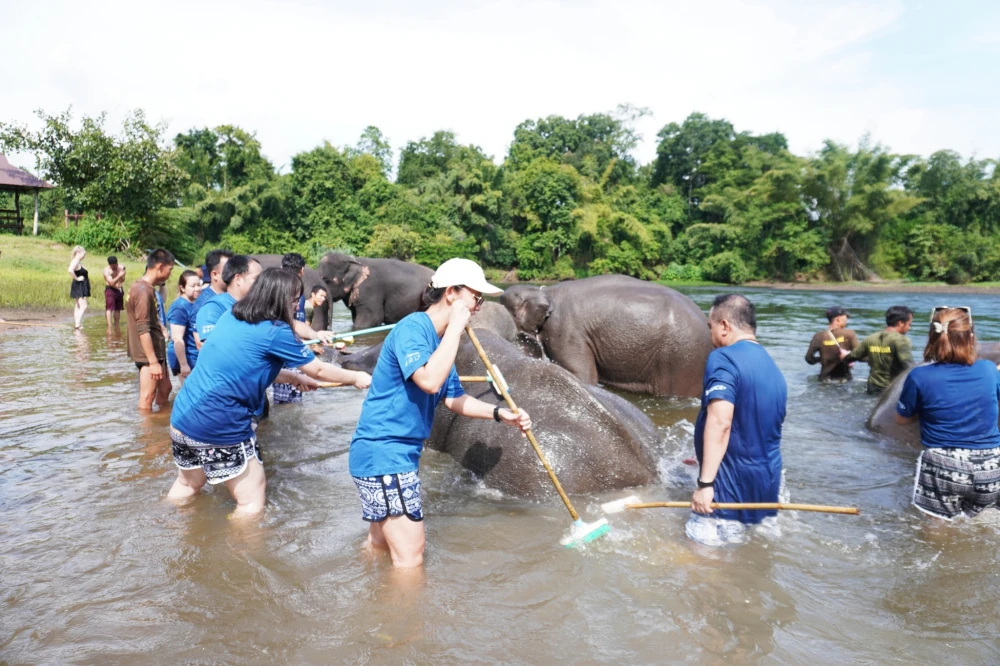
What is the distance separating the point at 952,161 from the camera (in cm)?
4106

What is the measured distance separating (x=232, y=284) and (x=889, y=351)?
6.85 metres

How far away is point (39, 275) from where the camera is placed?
17.0 meters

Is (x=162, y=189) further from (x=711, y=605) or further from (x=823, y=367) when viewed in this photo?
(x=711, y=605)

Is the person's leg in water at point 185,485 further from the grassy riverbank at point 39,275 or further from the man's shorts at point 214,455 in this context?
the grassy riverbank at point 39,275

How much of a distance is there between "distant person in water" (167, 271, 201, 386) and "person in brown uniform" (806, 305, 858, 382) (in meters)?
7.40

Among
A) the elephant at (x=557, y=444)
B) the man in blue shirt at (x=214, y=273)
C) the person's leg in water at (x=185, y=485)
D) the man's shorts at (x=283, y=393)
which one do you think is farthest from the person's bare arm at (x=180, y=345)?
the elephant at (x=557, y=444)

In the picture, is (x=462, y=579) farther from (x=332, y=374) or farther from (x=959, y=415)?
(x=959, y=415)

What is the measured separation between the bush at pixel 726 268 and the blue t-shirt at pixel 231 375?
3881cm

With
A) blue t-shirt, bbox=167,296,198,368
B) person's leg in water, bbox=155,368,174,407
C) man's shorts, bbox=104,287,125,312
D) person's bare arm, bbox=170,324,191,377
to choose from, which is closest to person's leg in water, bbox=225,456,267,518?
blue t-shirt, bbox=167,296,198,368

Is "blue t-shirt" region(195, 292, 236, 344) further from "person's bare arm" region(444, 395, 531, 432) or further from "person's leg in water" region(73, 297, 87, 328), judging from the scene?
"person's leg in water" region(73, 297, 87, 328)

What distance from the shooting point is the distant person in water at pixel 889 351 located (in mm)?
7320

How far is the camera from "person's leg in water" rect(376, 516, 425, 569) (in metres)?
3.21

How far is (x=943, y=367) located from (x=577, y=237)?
38.1 metres

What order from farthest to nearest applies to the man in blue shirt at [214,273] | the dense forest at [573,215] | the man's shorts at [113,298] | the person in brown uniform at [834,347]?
the dense forest at [573,215], the man's shorts at [113,298], the person in brown uniform at [834,347], the man in blue shirt at [214,273]
